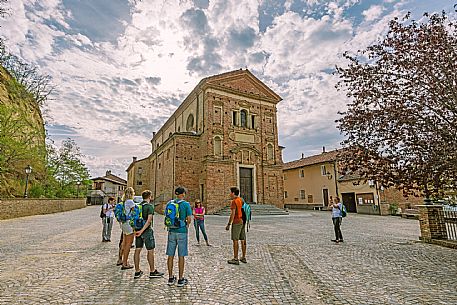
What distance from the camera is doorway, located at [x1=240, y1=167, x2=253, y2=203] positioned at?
2666cm

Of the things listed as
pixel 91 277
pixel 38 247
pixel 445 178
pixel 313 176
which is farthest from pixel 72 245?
pixel 313 176

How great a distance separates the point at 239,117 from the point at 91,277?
2357cm

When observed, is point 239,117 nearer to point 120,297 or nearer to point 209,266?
point 209,266

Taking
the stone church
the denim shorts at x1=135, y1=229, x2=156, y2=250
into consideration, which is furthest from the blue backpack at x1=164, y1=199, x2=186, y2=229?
the stone church

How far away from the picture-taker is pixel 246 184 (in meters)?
26.8

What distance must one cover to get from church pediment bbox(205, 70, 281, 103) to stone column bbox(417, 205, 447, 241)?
2087 cm

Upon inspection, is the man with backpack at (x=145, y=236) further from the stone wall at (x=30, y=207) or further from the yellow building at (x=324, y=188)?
the yellow building at (x=324, y=188)

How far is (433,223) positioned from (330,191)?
23.6 meters

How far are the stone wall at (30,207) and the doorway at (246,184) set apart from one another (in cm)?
1863

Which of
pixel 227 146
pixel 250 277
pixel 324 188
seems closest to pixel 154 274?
pixel 250 277

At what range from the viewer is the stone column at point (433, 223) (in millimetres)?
9367

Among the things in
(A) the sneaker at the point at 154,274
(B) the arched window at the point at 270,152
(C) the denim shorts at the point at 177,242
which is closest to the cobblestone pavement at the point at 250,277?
(A) the sneaker at the point at 154,274

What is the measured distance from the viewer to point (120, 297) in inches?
171

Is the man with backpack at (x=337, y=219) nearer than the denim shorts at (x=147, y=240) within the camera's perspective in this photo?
No
